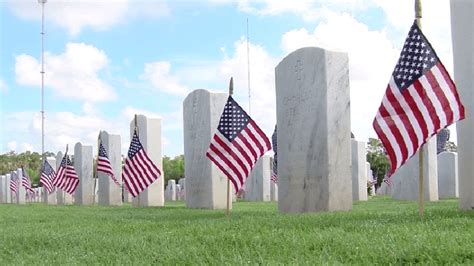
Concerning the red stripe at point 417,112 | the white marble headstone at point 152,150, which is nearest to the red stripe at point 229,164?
the red stripe at point 417,112

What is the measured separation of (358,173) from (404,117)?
1285cm

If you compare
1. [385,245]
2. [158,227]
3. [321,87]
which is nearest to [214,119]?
[321,87]

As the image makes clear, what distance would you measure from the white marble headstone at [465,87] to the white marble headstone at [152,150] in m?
12.3

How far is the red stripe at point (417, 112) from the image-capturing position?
7.43m

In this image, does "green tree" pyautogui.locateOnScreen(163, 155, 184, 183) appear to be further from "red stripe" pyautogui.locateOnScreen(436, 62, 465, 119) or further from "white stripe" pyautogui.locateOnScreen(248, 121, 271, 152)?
"red stripe" pyautogui.locateOnScreen(436, 62, 465, 119)

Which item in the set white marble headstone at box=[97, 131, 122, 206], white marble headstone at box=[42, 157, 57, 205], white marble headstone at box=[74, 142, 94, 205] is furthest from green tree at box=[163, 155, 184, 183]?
white marble headstone at box=[97, 131, 122, 206]

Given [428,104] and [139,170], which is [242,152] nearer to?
[428,104]

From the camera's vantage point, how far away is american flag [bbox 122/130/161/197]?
16016 mm

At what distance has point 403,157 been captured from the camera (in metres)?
7.78

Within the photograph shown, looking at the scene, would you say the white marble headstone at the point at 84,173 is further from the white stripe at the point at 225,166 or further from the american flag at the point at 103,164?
the white stripe at the point at 225,166

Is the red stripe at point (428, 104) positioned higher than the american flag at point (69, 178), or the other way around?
the red stripe at point (428, 104)

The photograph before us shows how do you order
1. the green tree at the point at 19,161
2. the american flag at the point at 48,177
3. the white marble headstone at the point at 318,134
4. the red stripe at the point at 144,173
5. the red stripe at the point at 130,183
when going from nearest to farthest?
the white marble headstone at the point at 318,134 < the red stripe at the point at 144,173 < the red stripe at the point at 130,183 < the american flag at the point at 48,177 < the green tree at the point at 19,161

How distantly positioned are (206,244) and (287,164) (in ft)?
18.4

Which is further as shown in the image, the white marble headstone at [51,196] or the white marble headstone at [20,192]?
the white marble headstone at [20,192]
